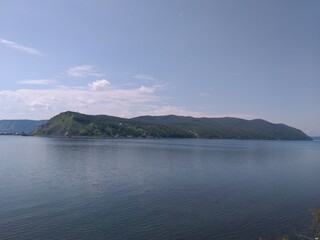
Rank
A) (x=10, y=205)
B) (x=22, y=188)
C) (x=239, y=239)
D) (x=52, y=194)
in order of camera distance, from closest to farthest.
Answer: (x=239, y=239)
(x=10, y=205)
(x=52, y=194)
(x=22, y=188)

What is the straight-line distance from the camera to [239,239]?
3309cm

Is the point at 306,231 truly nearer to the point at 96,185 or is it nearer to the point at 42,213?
the point at 42,213

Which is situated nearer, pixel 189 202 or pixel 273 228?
pixel 273 228

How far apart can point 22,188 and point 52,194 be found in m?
8.25

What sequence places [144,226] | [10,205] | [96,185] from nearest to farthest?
[144,226] → [10,205] → [96,185]

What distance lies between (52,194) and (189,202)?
75.3ft

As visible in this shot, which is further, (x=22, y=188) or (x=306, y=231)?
(x=22, y=188)

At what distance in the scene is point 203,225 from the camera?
36.8m

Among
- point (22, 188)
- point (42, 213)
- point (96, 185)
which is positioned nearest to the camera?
point (42, 213)

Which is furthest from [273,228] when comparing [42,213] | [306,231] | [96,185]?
[96,185]

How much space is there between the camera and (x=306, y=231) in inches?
1432

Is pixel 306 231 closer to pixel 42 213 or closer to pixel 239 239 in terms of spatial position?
pixel 239 239

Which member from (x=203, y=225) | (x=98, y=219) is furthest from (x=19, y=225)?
(x=203, y=225)

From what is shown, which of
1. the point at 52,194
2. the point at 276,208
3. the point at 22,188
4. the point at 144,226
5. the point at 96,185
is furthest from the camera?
the point at 96,185
